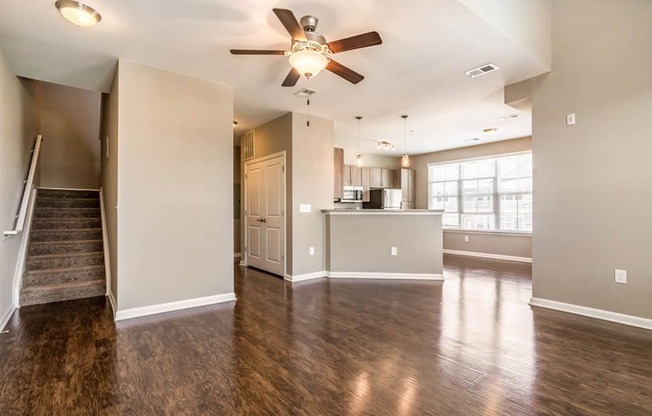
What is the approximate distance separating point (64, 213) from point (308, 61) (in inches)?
187

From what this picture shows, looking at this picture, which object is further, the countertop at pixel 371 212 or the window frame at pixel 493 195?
the window frame at pixel 493 195

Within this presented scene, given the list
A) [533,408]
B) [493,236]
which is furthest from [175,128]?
[493,236]

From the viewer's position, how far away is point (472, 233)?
787cm

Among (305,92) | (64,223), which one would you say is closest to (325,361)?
(305,92)

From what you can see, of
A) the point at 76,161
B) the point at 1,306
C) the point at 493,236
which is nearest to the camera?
the point at 1,306

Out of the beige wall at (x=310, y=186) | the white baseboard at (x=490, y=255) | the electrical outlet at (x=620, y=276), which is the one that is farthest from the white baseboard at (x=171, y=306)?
the white baseboard at (x=490, y=255)

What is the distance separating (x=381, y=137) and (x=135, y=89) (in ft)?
15.8

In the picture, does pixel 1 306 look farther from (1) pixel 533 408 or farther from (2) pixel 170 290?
(1) pixel 533 408

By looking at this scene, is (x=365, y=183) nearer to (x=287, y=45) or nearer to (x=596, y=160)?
(x=596, y=160)

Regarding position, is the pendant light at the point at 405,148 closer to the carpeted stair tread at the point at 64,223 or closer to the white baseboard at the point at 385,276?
the white baseboard at the point at 385,276

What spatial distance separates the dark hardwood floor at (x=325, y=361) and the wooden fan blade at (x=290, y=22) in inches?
95.7

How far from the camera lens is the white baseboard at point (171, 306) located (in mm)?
3270

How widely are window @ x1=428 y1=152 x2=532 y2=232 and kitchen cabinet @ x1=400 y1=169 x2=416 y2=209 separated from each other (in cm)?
47

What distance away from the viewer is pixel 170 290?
3566mm
